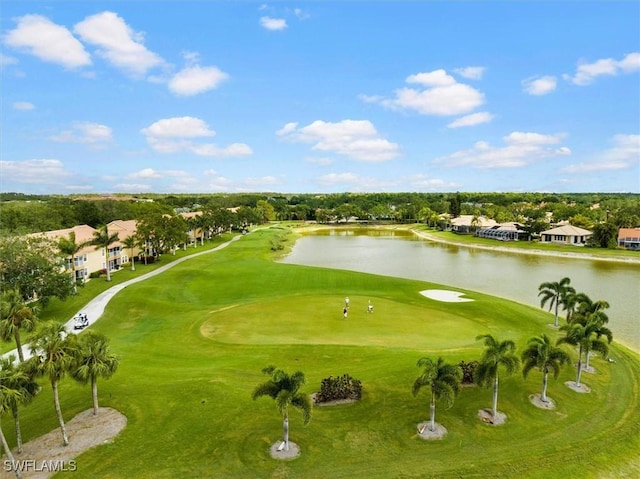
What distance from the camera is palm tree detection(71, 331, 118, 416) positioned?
1708 cm

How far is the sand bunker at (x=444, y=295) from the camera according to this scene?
42.5m

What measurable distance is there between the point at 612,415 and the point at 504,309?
19.4 m

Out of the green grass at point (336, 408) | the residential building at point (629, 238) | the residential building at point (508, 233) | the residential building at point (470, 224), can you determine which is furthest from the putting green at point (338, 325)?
the residential building at point (470, 224)

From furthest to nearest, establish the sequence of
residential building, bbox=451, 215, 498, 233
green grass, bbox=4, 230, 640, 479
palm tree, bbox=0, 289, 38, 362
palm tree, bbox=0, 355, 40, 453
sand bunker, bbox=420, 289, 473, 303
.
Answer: residential building, bbox=451, 215, 498, 233 → sand bunker, bbox=420, 289, 473, 303 → palm tree, bbox=0, 289, 38, 362 → green grass, bbox=4, 230, 640, 479 → palm tree, bbox=0, 355, 40, 453

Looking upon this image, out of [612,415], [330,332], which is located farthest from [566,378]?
[330,332]

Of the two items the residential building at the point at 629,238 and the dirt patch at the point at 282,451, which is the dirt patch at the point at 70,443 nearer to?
the dirt patch at the point at 282,451

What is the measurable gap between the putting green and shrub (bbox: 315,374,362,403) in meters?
7.64

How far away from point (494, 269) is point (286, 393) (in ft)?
206

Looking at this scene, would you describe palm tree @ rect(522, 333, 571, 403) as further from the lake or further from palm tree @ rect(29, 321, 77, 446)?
palm tree @ rect(29, 321, 77, 446)

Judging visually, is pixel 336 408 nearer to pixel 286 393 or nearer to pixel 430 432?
pixel 430 432

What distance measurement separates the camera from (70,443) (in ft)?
54.1

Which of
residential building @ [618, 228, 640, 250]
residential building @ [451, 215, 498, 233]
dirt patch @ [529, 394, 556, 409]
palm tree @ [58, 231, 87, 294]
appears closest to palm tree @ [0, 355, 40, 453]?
dirt patch @ [529, 394, 556, 409]

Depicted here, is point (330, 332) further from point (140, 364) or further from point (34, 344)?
point (34, 344)

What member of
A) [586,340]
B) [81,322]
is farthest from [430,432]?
[81,322]
